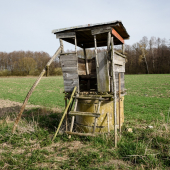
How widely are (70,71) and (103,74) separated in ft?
4.86

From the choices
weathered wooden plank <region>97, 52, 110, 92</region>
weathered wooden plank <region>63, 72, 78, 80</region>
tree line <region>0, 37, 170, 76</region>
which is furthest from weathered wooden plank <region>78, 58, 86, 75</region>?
tree line <region>0, 37, 170, 76</region>

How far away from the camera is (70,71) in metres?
6.90

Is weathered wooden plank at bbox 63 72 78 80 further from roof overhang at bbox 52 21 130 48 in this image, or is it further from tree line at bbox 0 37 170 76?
tree line at bbox 0 37 170 76

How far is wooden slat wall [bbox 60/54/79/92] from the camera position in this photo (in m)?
6.82

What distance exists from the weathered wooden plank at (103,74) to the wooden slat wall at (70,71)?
1039 millimetres

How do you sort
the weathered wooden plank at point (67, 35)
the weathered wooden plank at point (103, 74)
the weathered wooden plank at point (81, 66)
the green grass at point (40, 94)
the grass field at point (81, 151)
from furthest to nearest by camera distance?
the green grass at point (40, 94) < the weathered wooden plank at point (81, 66) < the weathered wooden plank at point (67, 35) < the weathered wooden plank at point (103, 74) < the grass field at point (81, 151)

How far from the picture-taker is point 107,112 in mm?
6473

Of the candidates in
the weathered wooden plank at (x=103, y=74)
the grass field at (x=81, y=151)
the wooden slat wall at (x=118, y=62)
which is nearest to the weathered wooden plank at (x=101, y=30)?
the weathered wooden plank at (x=103, y=74)

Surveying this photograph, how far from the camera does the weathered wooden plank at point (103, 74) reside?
20.4ft

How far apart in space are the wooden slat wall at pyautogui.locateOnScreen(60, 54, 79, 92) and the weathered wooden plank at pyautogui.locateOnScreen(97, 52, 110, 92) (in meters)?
1.04

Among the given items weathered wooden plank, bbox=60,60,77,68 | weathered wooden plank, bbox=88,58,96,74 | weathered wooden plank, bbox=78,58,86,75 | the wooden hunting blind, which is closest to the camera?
the wooden hunting blind

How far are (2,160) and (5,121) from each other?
11.9ft

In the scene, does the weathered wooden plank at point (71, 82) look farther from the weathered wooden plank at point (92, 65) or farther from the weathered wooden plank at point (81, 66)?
the weathered wooden plank at point (92, 65)

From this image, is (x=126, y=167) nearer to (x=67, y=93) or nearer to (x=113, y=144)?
(x=113, y=144)
